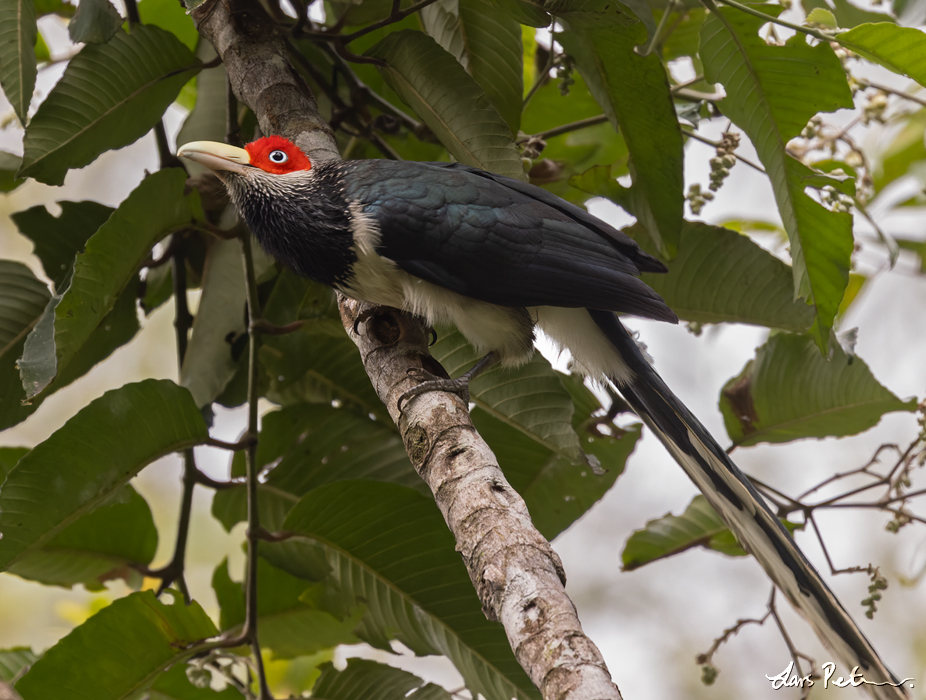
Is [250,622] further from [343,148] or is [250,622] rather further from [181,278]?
[343,148]

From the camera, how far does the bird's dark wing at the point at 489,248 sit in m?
1.81

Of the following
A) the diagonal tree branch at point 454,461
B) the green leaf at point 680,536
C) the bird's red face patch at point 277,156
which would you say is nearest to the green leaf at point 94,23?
the diagonal tree branch at point 454,461

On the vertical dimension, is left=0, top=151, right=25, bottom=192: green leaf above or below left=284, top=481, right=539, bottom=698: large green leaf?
above

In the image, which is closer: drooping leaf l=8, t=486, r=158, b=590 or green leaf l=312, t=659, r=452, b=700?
green leaf l=312, t=659, r=452, b=700

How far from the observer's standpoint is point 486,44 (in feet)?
6.73

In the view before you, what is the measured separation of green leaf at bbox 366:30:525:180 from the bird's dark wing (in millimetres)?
62

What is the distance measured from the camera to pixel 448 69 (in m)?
1.87

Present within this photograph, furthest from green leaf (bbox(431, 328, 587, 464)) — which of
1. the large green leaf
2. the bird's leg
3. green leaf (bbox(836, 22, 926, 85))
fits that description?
green leaf (bbox(836, 22, 926, 85))

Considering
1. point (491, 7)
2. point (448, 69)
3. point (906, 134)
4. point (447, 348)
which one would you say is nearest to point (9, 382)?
point (447, 348)

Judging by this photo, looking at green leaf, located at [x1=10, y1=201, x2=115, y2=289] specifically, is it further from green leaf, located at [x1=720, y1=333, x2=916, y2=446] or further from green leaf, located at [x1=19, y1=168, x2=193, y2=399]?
green leaf, located at [x1=720, y1=333, x2=916, y2=446]

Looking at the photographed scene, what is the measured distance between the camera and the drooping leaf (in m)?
1.89

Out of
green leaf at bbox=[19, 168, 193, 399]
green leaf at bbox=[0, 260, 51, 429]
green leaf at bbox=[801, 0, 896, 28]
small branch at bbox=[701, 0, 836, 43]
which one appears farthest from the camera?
green leaf at bbox=[801, 0, 896, 28]

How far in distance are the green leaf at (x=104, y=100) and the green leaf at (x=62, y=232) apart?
5.5 inches

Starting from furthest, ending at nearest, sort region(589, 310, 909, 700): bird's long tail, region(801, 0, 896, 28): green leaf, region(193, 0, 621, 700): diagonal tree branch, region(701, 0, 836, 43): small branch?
region(801, 0, 896, 28): green leaf
region(701, 0, 836, 43): small branch
region(589, 310, 909, 700): bird's long tail
region(193, 0, 621, 700): diagonal tree branch
